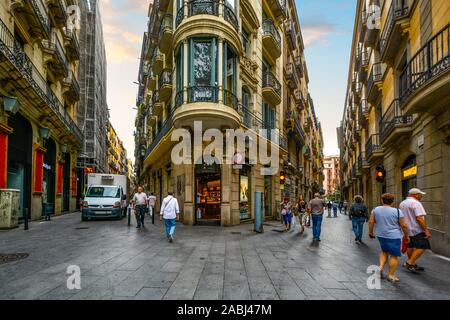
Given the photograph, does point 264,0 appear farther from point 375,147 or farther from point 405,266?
point 405,266

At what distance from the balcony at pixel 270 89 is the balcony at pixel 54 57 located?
44.5 feet

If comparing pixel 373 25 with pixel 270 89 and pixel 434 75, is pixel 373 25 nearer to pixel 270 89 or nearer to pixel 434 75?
pixel 270 89

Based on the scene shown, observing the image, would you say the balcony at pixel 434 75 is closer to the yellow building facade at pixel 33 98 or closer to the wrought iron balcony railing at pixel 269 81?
the wrought iron balcony railing at pixel 269 81

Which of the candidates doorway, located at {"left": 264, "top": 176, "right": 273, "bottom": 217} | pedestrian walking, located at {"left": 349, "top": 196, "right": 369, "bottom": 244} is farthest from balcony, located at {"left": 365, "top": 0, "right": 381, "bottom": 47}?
pedestrian walking, located at {"left": 349, "top": 196, "right": 369, "bottom": 244}

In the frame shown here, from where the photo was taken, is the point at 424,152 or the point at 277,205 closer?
the point at 424,152

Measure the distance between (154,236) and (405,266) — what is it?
7.97 meters

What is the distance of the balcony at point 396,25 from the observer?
38.3 ft

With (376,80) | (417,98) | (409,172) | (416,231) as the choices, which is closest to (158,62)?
(376,80)

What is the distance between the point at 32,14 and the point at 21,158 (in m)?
7.36

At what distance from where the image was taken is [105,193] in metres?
18.1

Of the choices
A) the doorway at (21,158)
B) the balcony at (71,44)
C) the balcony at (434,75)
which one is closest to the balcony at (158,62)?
the balcony at (71,44)

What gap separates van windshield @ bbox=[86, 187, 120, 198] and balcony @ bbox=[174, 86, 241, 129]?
6.82 metres

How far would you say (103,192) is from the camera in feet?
59.3

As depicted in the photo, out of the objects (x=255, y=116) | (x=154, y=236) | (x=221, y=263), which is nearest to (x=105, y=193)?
(x=154, y=236)
